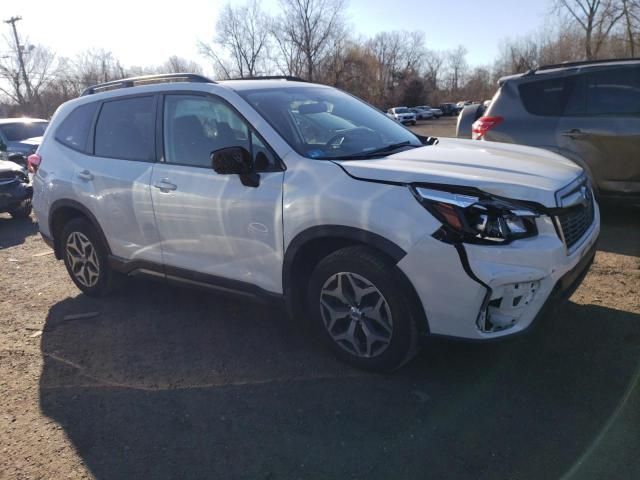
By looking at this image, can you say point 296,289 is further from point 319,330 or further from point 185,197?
point 185,197

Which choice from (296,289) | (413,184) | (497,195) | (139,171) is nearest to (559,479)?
(497,195)

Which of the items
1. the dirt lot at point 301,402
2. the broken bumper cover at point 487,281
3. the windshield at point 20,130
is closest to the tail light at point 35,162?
the dirt lot at point 301,402

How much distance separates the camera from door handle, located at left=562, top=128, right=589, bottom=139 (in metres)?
5.71

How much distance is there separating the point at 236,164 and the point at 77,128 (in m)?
2.31

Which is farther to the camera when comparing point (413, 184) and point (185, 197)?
point (185, 197)

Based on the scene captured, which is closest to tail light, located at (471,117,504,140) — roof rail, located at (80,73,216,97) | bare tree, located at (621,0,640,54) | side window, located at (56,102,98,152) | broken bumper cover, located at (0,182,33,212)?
roof rail, located at (80,73,216,97)

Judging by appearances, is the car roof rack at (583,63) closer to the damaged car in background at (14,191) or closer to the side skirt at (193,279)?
the side skirt at (193,279)

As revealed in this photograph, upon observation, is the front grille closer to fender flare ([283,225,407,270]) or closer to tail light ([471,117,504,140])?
fender flare ([283,225,407,270])

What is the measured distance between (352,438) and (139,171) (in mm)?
2593

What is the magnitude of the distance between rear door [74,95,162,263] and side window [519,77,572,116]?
174 inches

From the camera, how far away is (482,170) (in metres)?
2.89

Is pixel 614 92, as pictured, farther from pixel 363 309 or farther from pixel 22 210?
pixel 22 210

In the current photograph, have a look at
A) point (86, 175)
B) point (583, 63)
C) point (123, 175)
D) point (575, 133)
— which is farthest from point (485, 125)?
point (86, 175)

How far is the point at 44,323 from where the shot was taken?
4.36 meters
